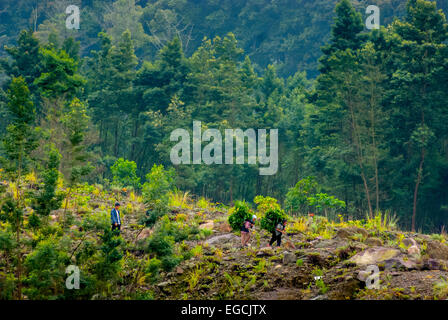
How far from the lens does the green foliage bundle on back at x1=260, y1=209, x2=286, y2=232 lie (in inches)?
521

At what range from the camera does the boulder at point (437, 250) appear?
12.2 metres

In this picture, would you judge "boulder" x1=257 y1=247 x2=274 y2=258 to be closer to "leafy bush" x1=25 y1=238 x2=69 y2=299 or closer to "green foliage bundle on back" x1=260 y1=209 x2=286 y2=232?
"green foliage bundle on back" x1=260 y1=209 x2=286 y2=232

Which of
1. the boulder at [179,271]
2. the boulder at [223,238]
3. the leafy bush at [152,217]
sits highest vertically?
the leafy bush at [152,217]

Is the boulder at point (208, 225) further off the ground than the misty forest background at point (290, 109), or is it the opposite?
the misty forest background at point (290, 109)

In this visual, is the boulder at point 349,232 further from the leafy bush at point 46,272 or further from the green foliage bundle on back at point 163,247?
the leafy bush at point 46,272

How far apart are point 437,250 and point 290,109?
36366mm

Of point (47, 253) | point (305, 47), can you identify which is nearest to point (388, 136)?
point (47, 253)

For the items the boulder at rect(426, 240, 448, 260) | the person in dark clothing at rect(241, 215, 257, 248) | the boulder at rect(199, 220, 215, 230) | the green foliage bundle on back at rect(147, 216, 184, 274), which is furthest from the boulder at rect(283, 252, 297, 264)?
the boulder at rect(199, 220, 215, 230)

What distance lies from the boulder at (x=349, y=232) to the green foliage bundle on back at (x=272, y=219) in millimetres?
1614

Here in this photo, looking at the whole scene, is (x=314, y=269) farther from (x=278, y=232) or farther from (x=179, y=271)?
(x=179, y=271)

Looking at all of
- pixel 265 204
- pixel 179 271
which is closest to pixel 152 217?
pixel 179 271

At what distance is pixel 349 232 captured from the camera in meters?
13.8

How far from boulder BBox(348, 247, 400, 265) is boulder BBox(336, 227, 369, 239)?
1.95 m

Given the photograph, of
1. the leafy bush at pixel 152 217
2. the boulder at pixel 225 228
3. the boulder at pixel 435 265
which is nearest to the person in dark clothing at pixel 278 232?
the boulder at pixel 225 228
